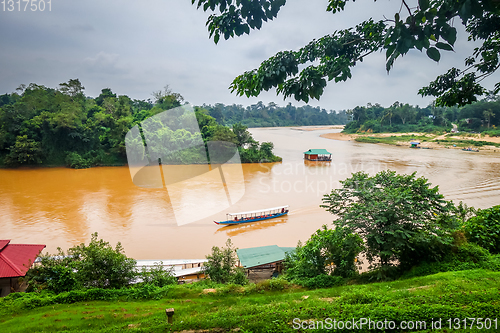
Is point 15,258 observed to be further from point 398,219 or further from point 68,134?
point 68,134

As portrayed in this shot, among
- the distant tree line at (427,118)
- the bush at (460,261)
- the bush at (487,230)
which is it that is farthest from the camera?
the distant tree line at (427,118)

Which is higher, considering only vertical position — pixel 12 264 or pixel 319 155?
pixel 319 155

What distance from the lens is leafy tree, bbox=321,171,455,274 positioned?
4.72 metres

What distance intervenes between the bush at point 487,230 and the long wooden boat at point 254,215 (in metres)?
8.05

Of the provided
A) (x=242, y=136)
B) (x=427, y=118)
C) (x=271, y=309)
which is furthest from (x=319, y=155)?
(x=427, y=118)

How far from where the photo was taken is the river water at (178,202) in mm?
10531

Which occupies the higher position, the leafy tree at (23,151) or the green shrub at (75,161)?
the leafy tree at (23,151)

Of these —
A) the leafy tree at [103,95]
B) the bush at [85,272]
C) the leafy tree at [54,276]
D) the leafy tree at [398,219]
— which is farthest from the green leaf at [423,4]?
the leafy tree at [103,95]

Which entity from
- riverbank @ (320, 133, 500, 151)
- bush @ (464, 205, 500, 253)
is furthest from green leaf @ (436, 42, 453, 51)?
riverbank @ (320, 133, 500, 151)

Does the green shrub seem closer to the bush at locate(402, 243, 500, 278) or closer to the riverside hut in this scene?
the riverside hut

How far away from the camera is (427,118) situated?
50438 millimetres

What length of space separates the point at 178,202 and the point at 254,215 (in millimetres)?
4618

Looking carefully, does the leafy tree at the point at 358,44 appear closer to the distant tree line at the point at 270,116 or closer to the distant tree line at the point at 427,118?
the distant tree line at the point at 427,118

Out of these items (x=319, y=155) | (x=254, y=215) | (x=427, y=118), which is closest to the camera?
(x=254, y=215)
